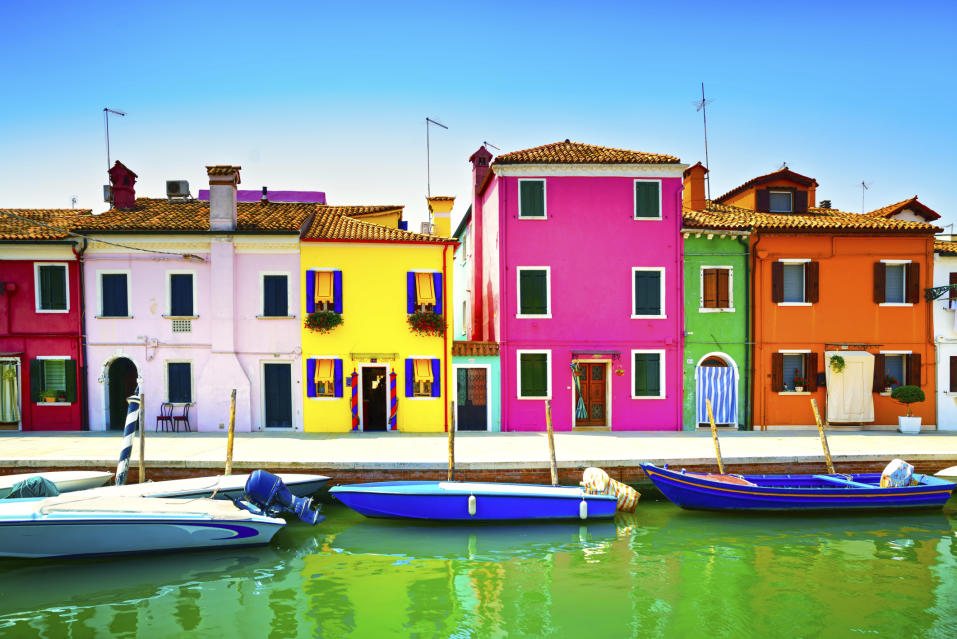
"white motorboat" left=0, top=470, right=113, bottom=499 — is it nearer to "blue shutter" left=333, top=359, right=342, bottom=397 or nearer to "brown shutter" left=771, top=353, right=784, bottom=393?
"blue shutter" left=333, top=359, right=342, bottom=397

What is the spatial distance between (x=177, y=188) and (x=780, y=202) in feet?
69.4

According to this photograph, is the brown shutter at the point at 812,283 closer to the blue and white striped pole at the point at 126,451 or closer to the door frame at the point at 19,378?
the blue and white striped pole at the point at 126,451

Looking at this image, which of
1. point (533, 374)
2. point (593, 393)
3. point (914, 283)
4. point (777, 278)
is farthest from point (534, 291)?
point (914, 283)

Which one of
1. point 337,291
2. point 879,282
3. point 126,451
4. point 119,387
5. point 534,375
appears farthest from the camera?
point 879,282

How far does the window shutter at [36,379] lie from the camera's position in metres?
18.0

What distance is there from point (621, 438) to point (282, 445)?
29.7ft

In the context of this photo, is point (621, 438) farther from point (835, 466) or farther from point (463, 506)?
point (463, 506)

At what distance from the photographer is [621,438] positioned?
17312mm

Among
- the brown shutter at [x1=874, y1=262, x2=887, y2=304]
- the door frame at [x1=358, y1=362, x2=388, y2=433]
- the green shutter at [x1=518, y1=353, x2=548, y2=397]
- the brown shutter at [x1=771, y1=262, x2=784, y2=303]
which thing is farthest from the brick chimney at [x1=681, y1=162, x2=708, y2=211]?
the door frame at [x1=358, y1=362, x2=388, y2=433]

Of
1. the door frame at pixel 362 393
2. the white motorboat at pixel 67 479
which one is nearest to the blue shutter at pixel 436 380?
the door frame at pixel 362 393

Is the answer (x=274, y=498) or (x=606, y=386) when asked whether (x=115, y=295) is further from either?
(x=606, y=386)

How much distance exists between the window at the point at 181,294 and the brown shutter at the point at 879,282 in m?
20.7

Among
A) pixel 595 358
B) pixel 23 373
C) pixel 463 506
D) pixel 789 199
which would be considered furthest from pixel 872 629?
pixel 23 373

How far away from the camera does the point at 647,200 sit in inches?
750
